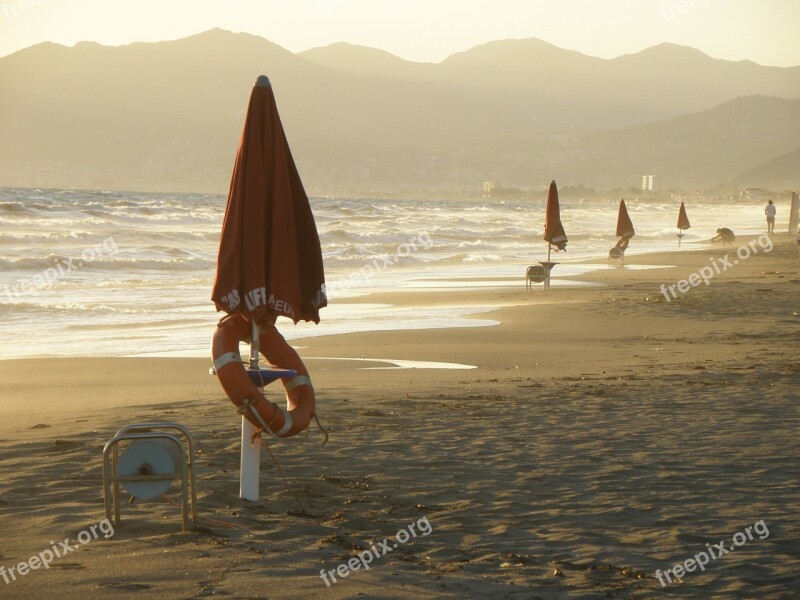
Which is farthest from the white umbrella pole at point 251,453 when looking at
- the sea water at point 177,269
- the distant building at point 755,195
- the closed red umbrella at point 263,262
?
the distant building at point 755,195

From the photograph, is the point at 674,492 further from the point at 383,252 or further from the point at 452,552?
the point at 383,252

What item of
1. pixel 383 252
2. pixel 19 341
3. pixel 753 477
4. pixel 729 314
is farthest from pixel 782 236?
pixel 753 477

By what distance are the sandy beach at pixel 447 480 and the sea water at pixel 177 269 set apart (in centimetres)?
290

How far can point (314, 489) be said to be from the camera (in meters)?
6.09

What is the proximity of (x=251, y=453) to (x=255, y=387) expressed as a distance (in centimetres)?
50

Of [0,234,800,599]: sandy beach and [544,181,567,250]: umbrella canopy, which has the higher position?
[544,181,567,250]: umbrella canopy

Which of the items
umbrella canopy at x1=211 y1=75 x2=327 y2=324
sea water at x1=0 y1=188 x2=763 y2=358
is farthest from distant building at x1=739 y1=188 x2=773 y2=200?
umbrella canopy at x1=211 y1=75 x2=327 y2=324

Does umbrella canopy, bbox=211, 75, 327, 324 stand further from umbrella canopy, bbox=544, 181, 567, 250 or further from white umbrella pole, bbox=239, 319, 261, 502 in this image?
umbrella canopy, bbox=544, 181, 567, 250

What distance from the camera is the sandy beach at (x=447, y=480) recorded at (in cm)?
462

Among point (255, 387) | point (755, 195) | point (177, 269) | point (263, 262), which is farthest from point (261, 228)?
point (755, 195)

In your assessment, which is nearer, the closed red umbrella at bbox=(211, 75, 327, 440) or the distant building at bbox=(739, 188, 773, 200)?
the closed red umbrella at bbox=(211, 75, 327, 440)

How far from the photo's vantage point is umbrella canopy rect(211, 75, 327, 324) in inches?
214

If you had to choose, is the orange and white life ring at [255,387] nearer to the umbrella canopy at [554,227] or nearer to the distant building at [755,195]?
the umbrella canopy at [554,227]

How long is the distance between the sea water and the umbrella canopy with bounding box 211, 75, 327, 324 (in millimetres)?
6702
